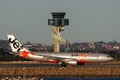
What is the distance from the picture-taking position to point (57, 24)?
170m

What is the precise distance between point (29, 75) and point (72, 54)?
27529 mm

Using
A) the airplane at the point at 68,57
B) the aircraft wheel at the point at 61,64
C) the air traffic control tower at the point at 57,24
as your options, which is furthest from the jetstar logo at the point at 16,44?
the air traffic control tower at the point at 57,24

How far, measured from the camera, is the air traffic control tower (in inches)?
6575

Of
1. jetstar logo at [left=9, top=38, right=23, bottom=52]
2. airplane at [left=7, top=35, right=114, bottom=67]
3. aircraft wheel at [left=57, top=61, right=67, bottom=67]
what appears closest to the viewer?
aircraft wheel at [left=57, top=61, right=67, bottom=67]

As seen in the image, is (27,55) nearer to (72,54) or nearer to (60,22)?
(72,54)

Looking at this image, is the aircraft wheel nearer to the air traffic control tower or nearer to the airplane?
the airplane

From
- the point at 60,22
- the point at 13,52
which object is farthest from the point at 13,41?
the point at 60,22

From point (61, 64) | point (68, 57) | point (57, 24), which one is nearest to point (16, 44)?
point (68, 57)

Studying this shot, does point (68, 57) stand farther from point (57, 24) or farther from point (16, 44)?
point (57, 24)

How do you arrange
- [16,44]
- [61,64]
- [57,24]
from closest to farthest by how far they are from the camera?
[61,64]
[16,44]
[57,24]

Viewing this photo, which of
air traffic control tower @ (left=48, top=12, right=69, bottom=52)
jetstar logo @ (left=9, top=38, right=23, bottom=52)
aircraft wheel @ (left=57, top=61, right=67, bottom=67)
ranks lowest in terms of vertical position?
aircraft wheel @ (left=57, top=61, right=67, bottom=67)

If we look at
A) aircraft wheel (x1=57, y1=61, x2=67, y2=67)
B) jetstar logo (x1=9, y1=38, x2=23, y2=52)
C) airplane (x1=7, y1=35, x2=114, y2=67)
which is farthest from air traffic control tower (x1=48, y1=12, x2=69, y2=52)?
aircraft wheel (x1=57, y1=61, x2=67, y2=67)

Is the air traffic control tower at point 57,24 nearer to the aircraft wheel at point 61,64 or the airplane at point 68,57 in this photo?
the airplane at point 68,57

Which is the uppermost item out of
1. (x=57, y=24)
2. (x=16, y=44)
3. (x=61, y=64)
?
(x=57, y=24)
